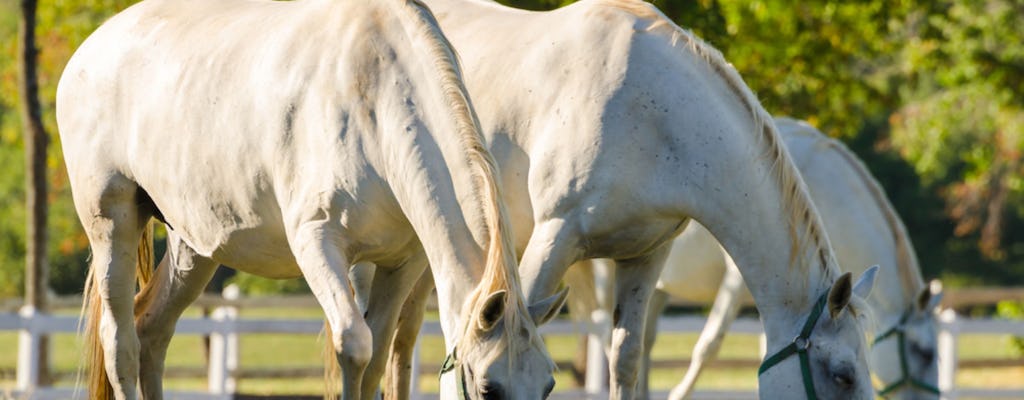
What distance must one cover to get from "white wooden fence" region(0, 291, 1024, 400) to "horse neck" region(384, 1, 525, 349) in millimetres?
4663

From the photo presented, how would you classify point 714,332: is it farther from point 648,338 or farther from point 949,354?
point 949,354

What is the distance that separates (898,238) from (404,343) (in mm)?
3910

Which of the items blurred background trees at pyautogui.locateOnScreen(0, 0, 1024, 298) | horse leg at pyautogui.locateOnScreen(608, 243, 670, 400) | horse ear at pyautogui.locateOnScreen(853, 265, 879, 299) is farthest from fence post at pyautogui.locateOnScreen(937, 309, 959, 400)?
horse ear at pyautogui.locateOnScreen(853, 265, 879, 299)

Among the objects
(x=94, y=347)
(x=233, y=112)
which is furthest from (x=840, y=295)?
(x=94, y=347)

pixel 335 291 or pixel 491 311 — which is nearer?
pixel 491 311

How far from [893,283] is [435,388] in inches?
316

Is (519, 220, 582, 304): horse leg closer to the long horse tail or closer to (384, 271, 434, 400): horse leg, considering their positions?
(384, 271, 434, 400): horse leg

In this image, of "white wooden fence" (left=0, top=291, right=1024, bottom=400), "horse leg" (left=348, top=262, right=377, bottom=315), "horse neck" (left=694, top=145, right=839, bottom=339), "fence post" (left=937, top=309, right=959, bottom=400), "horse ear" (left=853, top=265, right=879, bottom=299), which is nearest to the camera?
"horse neck" (left=694, top=145, right=839, bottom=339)

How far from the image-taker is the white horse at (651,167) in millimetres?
5512

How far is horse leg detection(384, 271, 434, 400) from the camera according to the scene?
21.1ft

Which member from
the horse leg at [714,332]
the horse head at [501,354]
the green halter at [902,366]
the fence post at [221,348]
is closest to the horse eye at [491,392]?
the horse head at [501,354]

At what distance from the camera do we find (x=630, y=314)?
6.24 meters

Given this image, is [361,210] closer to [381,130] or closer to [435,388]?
[381,130]

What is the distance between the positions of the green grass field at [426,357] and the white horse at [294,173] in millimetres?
9917
